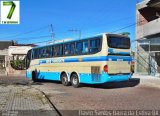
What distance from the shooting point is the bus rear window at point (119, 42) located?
2113cm

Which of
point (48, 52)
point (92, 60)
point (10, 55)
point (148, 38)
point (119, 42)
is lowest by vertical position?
point (92, 60)

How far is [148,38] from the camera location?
33625 mm

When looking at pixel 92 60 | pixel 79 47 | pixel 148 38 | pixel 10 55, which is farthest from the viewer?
pixel 10 55

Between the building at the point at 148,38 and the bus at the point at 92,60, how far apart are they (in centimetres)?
926

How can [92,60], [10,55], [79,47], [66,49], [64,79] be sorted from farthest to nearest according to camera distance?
[10,55] → [64,79] → [66,49] → [79,47] → [92,60]

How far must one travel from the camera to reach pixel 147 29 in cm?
3269

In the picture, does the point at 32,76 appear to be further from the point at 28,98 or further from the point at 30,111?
the point at 30,111

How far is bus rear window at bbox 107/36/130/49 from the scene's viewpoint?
2113cm

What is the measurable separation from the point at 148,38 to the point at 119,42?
12.6 metres

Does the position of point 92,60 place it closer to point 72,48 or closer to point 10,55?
point 72,48

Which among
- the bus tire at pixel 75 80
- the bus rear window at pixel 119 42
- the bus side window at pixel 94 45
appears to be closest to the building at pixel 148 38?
the bus rear window at pixel 119 42

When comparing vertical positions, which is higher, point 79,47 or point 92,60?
point 79,47

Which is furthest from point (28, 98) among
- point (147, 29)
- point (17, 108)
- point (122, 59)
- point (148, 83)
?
point (147, 29)

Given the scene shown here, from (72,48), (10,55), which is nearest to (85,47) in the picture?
(72,48)
